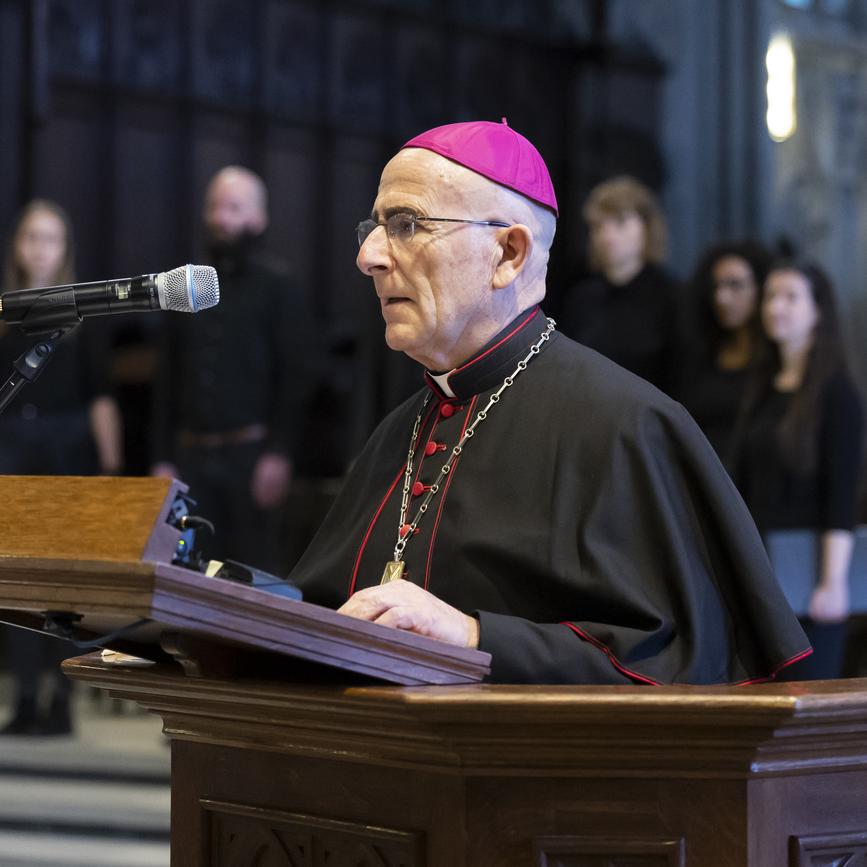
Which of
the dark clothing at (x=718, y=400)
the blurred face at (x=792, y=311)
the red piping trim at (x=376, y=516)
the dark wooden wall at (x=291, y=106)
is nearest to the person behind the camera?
the red piping trim at (x=376, y=516)

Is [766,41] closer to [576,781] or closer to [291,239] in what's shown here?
[291,239]

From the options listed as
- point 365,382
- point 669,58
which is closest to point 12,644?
point 365,382

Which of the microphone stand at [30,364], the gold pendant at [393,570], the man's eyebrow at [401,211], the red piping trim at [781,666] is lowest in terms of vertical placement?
the red piping trim at [781,666]

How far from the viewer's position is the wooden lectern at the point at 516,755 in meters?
1.62

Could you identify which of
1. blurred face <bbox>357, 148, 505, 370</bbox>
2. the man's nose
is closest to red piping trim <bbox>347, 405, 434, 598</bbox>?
blurred face <bbox>357, 148, 505, 370</bbox>

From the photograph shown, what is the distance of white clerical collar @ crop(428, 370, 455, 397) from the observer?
8.07ft

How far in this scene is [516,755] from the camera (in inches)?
66.0

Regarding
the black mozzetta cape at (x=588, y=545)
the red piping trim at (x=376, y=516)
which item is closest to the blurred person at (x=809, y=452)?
the red piping trim at (x=376, y=516)

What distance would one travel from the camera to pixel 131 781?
560 centimetres

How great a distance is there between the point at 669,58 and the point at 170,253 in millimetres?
3757

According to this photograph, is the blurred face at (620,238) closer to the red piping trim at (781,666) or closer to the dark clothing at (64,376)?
the dark clothing at (64,376)

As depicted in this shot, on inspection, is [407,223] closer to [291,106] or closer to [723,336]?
[723,336]

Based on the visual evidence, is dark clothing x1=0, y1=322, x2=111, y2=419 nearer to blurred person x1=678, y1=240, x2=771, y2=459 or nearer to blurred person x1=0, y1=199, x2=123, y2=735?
blurred person x1=0, y1=199, x2=123, y2=735

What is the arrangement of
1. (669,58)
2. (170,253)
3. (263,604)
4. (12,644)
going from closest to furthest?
(263,604) → (12,644) → (170,253) → (669,58)
